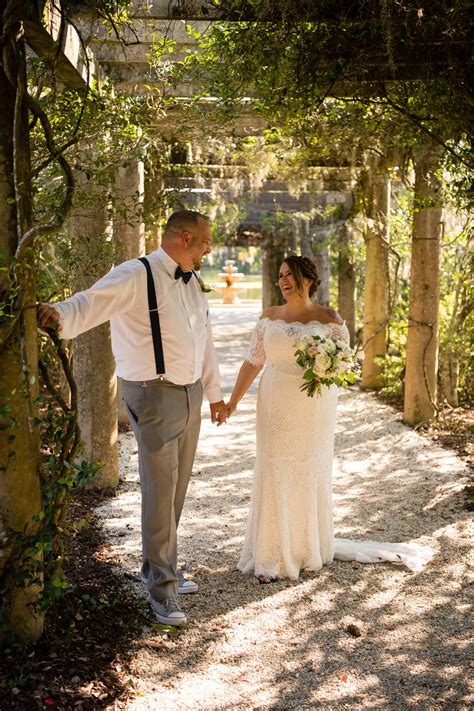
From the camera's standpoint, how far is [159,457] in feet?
14.2

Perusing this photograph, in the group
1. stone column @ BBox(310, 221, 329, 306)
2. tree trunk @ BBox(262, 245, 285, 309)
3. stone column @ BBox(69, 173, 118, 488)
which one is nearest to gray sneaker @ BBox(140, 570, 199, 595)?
stone column @ BBox(69, 173, 118, 488)

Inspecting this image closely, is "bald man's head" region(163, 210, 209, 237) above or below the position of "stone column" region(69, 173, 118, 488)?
above

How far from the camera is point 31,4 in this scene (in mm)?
3475

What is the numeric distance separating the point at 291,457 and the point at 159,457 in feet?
3.69

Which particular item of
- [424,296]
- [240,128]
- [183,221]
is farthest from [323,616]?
[240,128]

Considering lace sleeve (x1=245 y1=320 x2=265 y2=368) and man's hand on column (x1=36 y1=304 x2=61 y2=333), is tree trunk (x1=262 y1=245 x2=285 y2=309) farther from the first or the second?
man's hand on column (x1=36 y1=304 x2=61 y2=333)

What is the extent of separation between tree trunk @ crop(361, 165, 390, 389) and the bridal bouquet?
7.43 m

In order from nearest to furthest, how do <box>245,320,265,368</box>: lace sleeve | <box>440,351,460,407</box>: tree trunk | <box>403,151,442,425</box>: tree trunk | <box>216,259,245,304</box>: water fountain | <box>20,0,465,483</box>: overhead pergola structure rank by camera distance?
<box>20,0,465,483</box>: overhead pergola structure, <box>245,320,265,368</box>: lace sleeve, <box>403,151,442,425</box>: tree trunk, <box>440,351,460,407</box>: tree trunk, <box>216,259,245,304</box>: water fountain

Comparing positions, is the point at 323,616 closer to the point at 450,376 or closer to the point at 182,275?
the point at 182,275

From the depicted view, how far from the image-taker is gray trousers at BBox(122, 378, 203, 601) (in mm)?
4320

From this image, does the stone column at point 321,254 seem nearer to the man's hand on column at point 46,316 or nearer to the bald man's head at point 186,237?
the bald man's head at point 186,237

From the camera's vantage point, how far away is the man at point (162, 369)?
14.1ft

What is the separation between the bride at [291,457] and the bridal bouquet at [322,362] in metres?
0.16

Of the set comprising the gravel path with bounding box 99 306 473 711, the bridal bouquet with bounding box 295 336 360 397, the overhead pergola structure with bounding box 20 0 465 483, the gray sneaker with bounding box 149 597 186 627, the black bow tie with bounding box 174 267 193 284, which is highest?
the overhead pergola structure with bounding box 20 0 465 483
